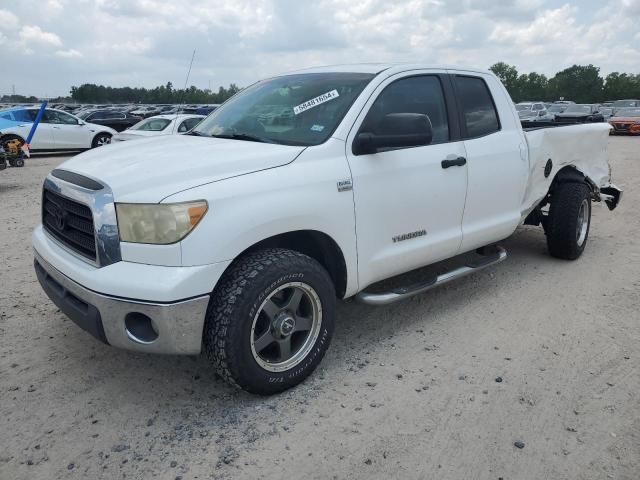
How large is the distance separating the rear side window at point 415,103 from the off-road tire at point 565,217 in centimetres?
199

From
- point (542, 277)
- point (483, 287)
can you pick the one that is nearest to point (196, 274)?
point (483, 287)

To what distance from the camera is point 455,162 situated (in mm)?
3980

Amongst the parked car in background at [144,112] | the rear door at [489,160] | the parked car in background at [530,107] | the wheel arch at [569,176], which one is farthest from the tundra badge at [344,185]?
the parked car in background at [144,112]

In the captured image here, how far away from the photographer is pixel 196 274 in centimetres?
267

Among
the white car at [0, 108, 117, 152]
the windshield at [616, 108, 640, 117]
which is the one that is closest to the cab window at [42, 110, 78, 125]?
the white car at [0, 108, 117, 152]

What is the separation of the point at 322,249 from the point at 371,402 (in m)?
0.96

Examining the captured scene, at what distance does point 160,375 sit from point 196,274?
41.9 inches

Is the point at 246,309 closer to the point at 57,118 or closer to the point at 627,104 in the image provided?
the point at 57,118

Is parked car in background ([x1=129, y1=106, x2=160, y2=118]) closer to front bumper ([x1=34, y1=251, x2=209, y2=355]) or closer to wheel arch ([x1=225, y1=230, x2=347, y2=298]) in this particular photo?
wheel arch ([x1=225, y1=230, x2=347, y2=298])

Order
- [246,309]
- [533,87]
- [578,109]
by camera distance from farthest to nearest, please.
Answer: [533,87]
[578,109]
[246,309]

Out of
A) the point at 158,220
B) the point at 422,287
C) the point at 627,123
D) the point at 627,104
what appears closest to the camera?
the point at 158,220

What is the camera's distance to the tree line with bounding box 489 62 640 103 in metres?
90.1

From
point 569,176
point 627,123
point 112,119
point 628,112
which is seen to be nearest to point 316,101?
point 569,176

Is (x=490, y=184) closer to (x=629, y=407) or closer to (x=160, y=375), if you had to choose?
(x=629, y=407)
